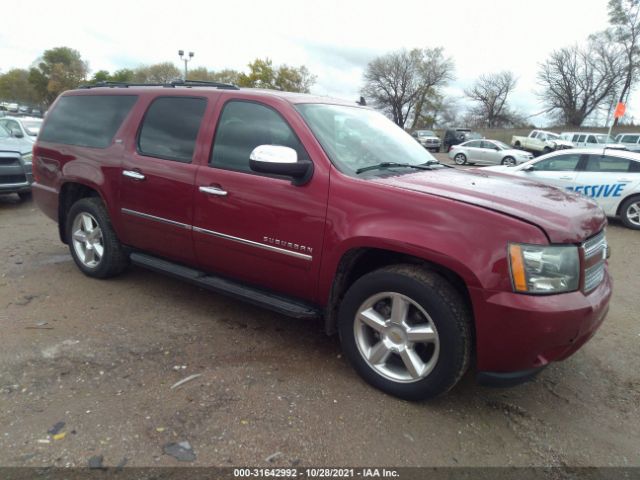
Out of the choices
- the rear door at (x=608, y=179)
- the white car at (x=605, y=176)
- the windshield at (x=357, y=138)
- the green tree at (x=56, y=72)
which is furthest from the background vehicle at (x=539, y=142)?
the green tree at (x=56, y=72)

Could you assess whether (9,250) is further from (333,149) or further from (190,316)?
(333,149)

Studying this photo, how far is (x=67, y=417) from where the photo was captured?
2.55 metres

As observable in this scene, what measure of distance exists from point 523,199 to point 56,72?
82.1 meters

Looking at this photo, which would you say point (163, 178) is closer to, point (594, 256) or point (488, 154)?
point (594, 256)

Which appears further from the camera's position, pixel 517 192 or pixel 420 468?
pixel 517 192

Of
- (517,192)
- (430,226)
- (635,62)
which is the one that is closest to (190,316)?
(430,226)

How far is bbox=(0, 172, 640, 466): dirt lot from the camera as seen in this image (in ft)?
7.85

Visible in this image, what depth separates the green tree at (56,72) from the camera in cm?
6831

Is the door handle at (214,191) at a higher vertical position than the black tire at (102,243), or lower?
higher

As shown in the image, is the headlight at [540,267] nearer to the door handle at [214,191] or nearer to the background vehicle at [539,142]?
the door handle at [214,191]

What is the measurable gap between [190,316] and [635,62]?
59.2 m

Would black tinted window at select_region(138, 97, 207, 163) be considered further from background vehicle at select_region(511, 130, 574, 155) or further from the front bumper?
background vehicle at select_region(511, 130, 574, 155)

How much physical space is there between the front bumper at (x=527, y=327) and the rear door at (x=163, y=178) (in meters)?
2.27

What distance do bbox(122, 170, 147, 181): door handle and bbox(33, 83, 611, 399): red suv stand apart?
18mm
